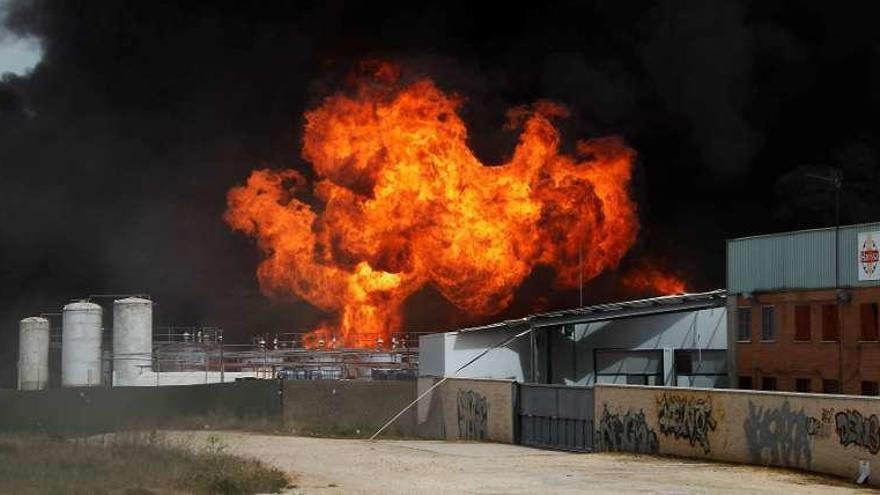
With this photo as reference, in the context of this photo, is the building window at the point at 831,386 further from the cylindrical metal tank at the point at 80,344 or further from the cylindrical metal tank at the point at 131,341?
the cylindrical metal tank at the point at 80,344

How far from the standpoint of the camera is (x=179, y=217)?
266 feet

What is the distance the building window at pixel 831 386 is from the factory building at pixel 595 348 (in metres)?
8.78

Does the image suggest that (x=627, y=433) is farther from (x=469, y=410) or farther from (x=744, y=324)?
(x=744, y=324)

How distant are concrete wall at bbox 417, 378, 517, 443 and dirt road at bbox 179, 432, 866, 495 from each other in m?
3.53

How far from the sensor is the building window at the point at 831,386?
148 ft

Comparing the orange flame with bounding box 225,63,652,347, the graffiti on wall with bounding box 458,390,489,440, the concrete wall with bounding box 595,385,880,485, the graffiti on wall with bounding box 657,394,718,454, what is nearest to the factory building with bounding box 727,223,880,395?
the concrete wall with bounding box 595,385,880,485

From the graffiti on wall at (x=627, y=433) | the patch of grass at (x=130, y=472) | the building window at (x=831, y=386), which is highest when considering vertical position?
the building window at (x=831, y=386)

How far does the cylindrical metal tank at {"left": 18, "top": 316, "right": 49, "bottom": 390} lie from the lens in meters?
70.7

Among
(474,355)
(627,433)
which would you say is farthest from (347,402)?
(627,433)

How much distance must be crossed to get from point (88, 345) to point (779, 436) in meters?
46.0

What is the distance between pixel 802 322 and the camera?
1875 inches

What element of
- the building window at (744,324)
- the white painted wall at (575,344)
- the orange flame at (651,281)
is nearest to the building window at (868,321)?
the building window at (744,324)

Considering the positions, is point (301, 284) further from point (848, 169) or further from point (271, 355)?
point (848, 169)

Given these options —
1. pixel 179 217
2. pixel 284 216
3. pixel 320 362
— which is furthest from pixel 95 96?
pixel 320 362
